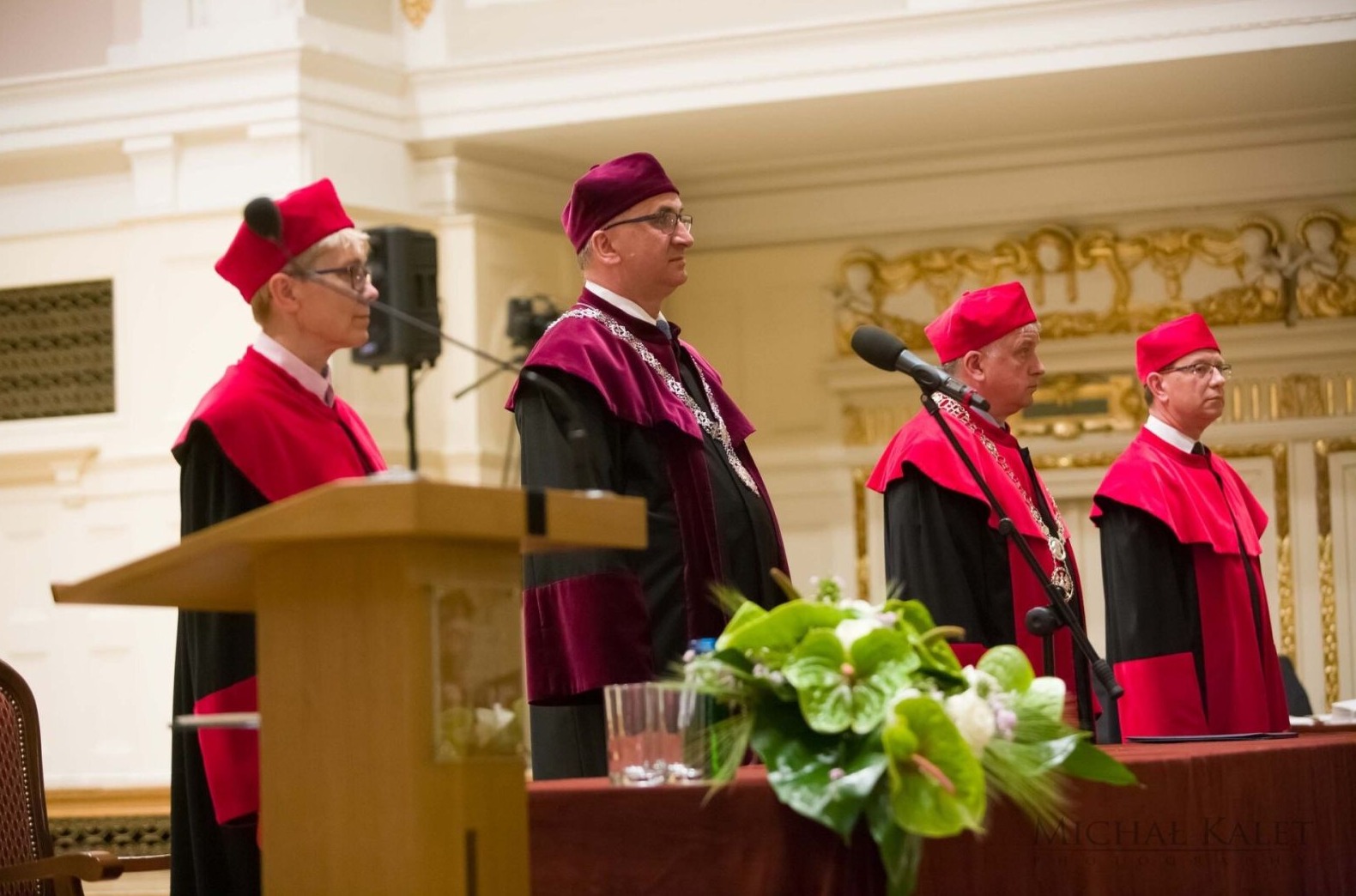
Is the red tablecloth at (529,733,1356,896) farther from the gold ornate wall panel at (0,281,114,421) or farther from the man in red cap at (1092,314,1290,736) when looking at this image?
the gold ornate wall panel at (0,281,114,421)

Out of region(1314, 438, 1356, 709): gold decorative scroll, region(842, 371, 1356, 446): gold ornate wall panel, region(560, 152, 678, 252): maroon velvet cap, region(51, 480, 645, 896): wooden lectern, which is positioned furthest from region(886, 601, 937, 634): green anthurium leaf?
region(1314, 438, 1356, 709): gold decorative scroll

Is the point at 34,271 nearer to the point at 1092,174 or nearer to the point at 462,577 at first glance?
the point at 1092,174

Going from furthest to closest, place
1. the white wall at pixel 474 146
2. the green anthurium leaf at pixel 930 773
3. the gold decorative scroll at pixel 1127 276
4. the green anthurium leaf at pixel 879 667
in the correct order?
the gold decorative scroll at pixel 1127 276 < the white wall at pixel 474 146 < the green anthurium leaf at pixel 879 667 < the green anthurium leaf at pixel 930 773

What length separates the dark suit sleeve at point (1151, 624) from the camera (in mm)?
4855

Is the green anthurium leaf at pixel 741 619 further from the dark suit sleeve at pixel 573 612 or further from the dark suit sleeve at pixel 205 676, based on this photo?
the dark suit sleeve at pixel 205 676

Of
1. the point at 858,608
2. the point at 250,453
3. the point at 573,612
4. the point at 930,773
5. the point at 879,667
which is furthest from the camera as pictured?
the point at 573,612

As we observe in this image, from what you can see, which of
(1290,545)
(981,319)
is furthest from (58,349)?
(1290,545)

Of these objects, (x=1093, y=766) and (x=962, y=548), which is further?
(x=962, y=548)

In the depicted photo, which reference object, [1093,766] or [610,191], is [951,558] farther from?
[1093,766]

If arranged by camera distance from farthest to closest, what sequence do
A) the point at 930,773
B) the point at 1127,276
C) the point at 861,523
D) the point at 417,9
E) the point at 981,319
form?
the point at 861,523, the point at 1127,276, the point at 417,9, the point at 981,319, the point at 930,773

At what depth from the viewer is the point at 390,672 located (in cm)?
183

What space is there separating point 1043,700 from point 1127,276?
6.86 metres

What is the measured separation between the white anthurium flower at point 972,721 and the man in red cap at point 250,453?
1.06 metres

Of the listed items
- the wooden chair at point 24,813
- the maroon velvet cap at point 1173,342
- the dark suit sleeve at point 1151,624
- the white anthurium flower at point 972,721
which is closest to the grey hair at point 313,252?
the wooden chair at point 24,813
